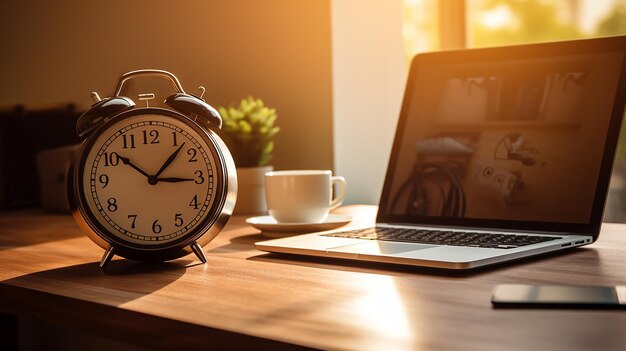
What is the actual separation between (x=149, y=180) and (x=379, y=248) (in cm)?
29

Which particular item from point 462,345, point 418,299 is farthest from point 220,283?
point 462,345

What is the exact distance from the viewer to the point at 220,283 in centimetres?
79

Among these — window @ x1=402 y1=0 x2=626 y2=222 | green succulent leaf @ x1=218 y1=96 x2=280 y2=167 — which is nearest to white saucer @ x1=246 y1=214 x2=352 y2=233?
green succulent leaf @ x1=218 y1=96 x2=280 y2=167

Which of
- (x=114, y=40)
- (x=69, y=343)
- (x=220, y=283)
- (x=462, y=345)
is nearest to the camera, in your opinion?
(x=462, y=345)

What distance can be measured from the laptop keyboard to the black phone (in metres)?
0.21

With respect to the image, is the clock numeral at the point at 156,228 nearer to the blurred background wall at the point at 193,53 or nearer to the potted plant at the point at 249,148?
the potted plant at the point at 249,148

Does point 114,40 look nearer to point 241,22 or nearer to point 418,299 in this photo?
point 241,22

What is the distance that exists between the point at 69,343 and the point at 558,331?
1.19m

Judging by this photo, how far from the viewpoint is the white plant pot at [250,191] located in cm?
149

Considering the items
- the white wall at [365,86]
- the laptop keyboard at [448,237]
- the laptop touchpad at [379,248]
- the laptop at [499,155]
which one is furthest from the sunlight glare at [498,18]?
the laptop touchpad at [379,248]

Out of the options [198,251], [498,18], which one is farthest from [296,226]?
[498,18]

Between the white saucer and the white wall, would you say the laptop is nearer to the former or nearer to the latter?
the white saucer

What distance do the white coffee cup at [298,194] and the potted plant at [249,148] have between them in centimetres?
31

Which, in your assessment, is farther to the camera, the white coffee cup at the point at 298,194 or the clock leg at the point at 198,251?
the white coffee cup at the point at 298,194
